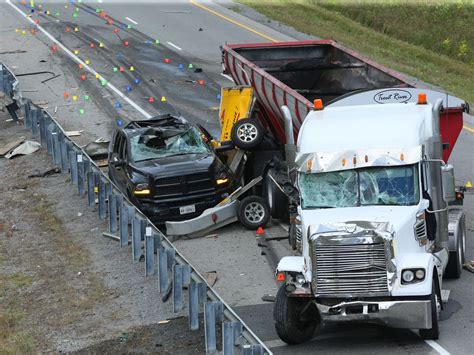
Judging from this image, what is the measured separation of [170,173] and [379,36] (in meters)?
23.4

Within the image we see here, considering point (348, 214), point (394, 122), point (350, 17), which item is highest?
point (394, 122)

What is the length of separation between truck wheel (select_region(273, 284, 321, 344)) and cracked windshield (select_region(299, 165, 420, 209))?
1.36m

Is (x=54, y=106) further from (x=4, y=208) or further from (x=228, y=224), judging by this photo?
(x=228, y=224)

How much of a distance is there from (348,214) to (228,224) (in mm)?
6144

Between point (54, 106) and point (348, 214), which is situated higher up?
point (348, 214)

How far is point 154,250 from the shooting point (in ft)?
54.1

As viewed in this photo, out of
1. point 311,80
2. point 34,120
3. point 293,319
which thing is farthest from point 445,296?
point 34,120

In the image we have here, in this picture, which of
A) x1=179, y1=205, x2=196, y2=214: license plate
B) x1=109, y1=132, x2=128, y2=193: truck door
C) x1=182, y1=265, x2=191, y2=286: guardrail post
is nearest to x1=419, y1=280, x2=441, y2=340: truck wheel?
x1=182, y1=265, x2=191, y2=286: guardrail post

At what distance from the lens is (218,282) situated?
55.6 ft

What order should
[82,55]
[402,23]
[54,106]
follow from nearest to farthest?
1. [54,106]
2. [82,55]
3. [402,23]

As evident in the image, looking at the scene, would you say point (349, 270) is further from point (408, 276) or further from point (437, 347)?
point (437, 347)

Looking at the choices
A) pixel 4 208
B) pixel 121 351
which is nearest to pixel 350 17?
pixel 4 208

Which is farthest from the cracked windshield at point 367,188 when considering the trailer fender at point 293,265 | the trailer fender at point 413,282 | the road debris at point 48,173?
the road debris at point 48,173

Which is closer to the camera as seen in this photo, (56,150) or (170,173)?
(170,173)
